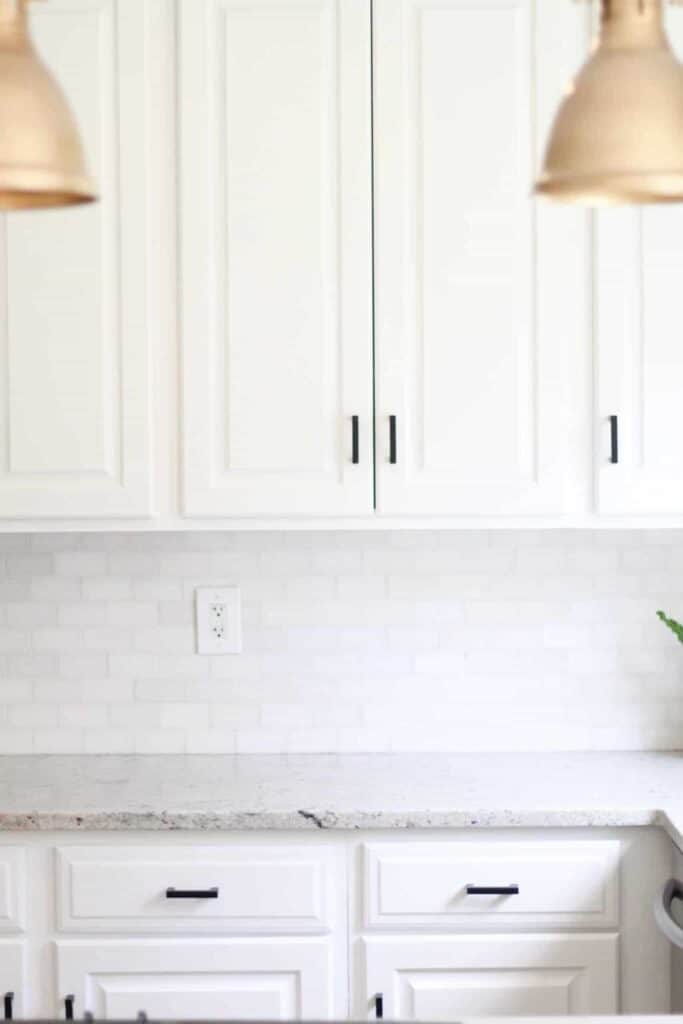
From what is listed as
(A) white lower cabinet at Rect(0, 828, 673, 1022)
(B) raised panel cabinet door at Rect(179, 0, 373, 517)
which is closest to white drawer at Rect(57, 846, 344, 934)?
(A) white lower cabinet at Rect(0, 828, 673, 1022)

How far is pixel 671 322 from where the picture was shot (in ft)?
9.23

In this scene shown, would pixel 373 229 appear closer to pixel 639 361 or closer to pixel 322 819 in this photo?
pixel 639 361

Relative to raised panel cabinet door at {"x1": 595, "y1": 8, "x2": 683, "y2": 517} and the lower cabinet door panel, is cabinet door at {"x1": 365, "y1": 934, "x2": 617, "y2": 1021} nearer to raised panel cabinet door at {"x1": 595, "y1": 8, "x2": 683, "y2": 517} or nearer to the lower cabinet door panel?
the lower cabinet door panel

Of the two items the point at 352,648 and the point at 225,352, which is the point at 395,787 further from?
the point at 225,352

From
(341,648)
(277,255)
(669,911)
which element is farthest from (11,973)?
(277,255)

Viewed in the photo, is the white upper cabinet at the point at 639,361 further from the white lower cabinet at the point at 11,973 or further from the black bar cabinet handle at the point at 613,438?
the white lower cabinet at the point at 11,973

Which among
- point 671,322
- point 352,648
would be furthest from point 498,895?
point 671,322

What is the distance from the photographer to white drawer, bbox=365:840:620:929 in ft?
8.67

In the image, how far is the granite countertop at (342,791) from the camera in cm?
262

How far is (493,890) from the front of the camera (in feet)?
8.63

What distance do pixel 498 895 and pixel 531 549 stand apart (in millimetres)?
821

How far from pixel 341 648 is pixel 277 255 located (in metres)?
0.88

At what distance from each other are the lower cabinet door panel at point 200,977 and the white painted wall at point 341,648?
1.97 ft

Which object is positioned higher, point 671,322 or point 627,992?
point 671,322
